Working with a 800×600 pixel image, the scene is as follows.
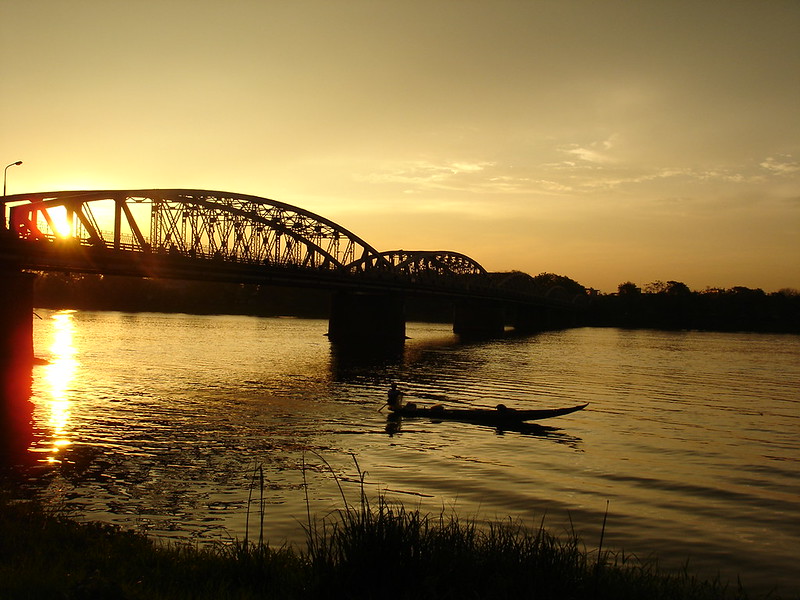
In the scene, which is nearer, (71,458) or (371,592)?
(371,592)

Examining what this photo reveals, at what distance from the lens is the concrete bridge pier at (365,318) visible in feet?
347

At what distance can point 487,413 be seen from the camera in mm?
33375

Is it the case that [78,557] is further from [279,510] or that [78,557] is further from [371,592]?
[279,510]

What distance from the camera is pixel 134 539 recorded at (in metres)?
13.4

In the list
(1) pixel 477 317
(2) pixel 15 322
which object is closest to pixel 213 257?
(2) pixel 15 322

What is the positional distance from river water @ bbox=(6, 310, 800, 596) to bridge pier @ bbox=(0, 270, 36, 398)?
231 cm

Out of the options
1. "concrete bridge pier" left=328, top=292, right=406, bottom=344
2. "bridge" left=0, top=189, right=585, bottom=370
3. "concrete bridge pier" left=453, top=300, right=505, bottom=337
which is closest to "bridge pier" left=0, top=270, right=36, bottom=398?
"bridge" left=0, top=189, right=585, bottom=370

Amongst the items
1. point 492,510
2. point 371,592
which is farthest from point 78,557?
point 492,510

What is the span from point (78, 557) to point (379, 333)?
95324 millimetres

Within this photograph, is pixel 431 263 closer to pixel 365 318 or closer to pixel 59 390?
pixel 365 318

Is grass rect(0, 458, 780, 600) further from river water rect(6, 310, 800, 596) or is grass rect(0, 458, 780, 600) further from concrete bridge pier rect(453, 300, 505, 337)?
concrete bridge pier rect(453, 300, 505, 337)

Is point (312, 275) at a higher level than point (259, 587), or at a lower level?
higher

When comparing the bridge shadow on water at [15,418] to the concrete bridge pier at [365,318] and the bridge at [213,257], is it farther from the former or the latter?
the concrete bridge pier at [365,318]

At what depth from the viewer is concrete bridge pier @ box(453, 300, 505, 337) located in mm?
157300
